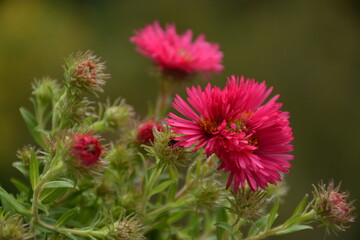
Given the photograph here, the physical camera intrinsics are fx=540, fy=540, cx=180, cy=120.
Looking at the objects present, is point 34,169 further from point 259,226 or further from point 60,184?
point 259,226

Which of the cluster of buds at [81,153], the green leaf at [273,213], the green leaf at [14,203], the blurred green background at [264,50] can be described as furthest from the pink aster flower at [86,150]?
the blurred green background at [264,50]

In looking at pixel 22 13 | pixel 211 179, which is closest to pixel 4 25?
pixel 22 13

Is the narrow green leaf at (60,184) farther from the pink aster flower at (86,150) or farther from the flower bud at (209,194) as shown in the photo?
the flower bud at (209,194)

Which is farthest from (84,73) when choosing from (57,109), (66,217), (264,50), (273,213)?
(264,50)

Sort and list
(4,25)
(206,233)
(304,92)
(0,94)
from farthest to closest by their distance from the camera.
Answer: (304,92)
(4,25)
(0,94)
(206,233)

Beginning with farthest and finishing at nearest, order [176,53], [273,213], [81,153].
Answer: [176,53], [273,213], [81,153]

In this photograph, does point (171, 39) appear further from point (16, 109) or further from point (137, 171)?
point (16, 109)

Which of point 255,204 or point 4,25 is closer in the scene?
point 255,204
